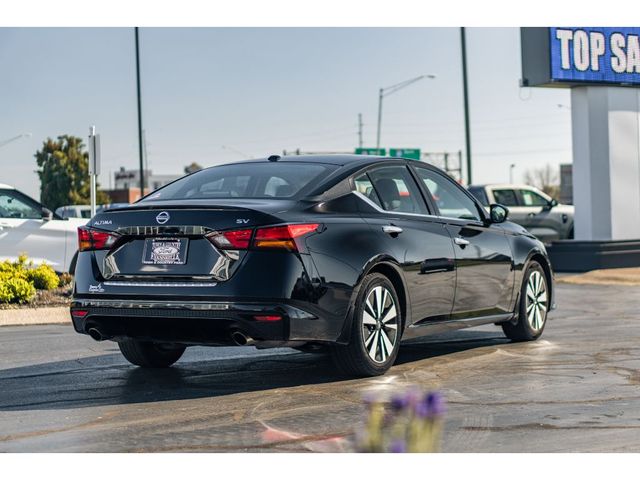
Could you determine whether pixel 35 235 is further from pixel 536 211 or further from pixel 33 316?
pixel 536 211

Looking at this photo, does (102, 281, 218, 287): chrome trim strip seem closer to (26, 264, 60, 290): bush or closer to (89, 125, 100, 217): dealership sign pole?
(26, 264, 60, 290): bush

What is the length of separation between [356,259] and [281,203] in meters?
0.65

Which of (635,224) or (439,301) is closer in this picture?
(439,301)

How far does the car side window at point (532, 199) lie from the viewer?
26.4 meters

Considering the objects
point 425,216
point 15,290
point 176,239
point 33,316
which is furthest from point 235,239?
point 15,290

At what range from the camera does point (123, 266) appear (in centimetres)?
741

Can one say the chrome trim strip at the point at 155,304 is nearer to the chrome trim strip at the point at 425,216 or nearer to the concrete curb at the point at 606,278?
the chrome trim strip at the point at 425,216

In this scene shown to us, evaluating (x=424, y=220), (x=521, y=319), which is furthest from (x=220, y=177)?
(x=521, y=319)

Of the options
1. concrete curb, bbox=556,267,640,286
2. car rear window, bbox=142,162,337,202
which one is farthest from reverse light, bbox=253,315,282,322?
concrete curb, bbox=556,267,640,286

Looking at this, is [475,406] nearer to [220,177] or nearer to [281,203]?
Answer: [281,203]

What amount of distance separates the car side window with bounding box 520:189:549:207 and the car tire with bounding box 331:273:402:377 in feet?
61.8

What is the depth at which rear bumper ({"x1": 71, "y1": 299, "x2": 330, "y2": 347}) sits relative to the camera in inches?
277

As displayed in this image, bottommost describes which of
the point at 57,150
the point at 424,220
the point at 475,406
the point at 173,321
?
the point at 475,406

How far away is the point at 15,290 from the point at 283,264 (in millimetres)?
7591
